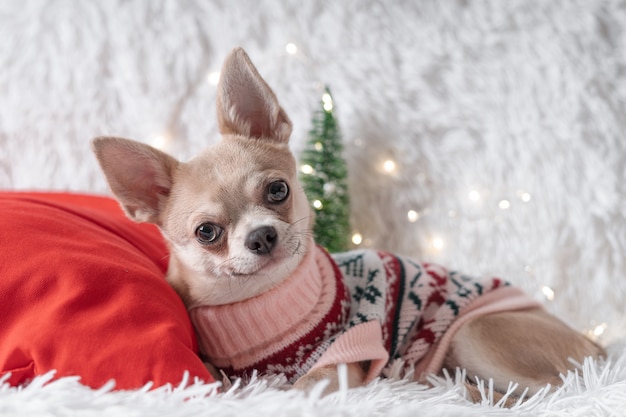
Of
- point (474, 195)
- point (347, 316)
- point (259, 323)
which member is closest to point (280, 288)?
point (259, 323)

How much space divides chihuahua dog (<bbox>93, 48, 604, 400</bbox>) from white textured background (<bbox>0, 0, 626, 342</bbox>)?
0.55m

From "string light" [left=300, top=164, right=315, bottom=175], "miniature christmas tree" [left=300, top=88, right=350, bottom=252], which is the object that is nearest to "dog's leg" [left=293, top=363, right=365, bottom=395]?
"miniature christmas tree" [left=300, top=88, right=350, bottom=252]

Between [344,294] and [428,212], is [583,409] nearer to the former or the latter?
[344,294]

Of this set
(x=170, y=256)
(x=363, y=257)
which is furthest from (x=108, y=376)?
(x=363, y=257)

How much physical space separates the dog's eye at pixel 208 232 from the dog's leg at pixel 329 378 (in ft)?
1.20

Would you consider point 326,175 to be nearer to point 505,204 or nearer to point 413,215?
point 413,215

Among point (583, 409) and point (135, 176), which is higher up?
point (135, 176)

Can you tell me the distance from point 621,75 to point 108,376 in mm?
1878

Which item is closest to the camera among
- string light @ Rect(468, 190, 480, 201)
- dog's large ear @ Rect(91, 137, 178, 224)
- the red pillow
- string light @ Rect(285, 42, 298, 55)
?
the red pillow

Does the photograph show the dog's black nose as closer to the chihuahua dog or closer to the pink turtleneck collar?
the chihuahua dog

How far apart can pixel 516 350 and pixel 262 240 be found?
701 millimetres

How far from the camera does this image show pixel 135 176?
60.6 inches

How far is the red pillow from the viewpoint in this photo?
114cm

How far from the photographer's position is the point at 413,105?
7.59 ft
